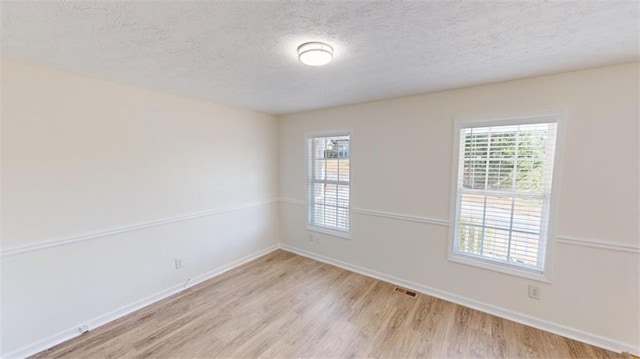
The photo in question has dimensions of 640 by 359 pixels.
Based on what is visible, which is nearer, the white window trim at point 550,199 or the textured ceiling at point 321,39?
the textured ceiling at point 321,39

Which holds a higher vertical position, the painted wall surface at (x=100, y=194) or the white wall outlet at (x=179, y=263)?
the painted wall surface at (x=100, y=194)

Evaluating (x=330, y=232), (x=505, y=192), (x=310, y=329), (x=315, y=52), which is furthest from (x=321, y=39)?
(x=330, y=232)

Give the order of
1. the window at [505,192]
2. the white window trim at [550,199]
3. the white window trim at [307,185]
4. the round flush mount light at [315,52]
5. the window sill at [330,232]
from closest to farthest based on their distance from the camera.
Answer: the round flush mount light at [315,52]
the white window trim at [550,199]
the window at [505,192]
the white window trim at [307,185]
the window sill at [330,232]

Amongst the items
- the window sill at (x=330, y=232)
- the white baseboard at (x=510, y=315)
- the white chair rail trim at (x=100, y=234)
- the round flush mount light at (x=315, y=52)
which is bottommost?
the white baseboard at (x=510, y=315)

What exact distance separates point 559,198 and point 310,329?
2.55m

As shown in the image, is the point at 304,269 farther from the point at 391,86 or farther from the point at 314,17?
the point at 314,17

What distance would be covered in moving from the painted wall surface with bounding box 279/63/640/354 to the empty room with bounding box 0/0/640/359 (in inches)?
0.6

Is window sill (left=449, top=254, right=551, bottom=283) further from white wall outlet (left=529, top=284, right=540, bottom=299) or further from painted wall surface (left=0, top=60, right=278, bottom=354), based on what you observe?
painted wall surface (left=0, top=60, right=278, bottom=354)

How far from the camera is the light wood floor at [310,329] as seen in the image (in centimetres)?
210

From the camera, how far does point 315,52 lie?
65.9 inches

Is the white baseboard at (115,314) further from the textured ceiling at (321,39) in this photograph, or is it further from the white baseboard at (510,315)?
the textured ceiling at (321,39)

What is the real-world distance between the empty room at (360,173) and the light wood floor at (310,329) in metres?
0.02

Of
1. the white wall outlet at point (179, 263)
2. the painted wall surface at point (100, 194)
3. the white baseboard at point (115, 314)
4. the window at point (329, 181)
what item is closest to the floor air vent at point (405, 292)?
the window at point (329, 181)

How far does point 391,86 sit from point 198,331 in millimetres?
3028
